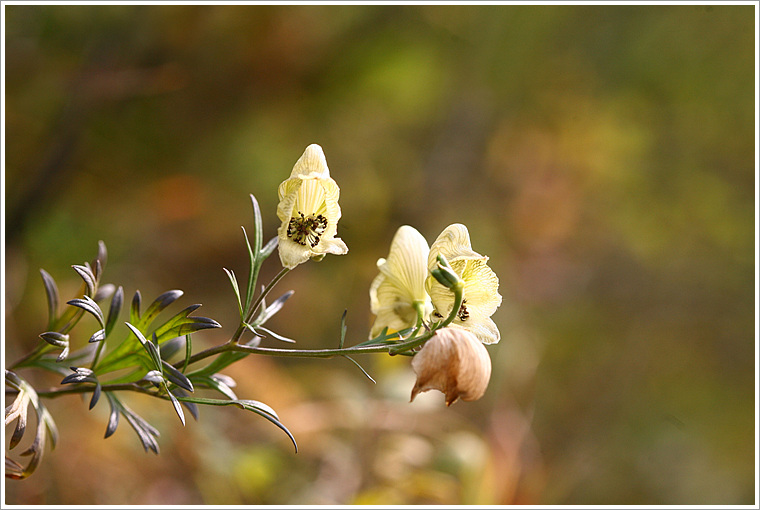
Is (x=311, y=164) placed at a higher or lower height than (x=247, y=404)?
higher

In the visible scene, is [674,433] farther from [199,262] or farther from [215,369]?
[215,369]

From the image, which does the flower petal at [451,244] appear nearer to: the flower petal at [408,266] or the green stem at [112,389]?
the flower petal at [408,266]

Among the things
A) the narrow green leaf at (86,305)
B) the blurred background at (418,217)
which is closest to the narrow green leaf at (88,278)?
the narrow green leaf at (86,305)

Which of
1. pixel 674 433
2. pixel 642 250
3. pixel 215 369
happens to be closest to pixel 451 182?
pixel 642 250

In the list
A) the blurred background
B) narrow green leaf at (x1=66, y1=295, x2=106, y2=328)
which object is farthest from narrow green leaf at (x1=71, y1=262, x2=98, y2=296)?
the blurred background

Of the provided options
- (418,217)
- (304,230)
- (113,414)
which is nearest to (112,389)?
(113,414)

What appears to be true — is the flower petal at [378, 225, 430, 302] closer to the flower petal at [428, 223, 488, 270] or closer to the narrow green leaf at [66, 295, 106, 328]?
the flower petal at [428, 223, 488, 270]

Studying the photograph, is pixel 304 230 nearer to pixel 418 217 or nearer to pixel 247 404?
pixel 247 404
